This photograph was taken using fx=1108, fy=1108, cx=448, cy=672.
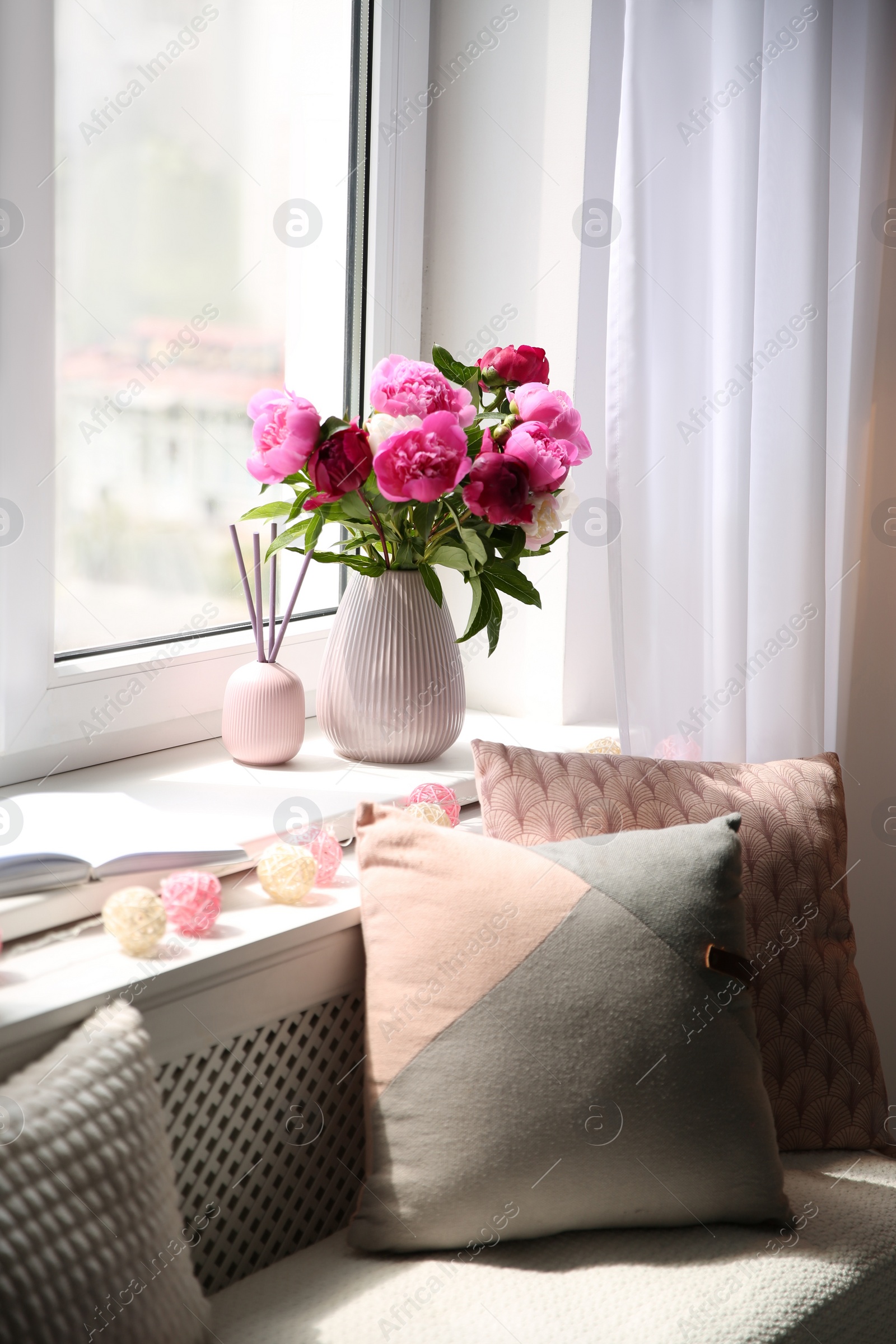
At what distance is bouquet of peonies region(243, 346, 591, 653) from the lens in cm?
119

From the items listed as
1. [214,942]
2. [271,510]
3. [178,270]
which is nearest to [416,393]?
[271,510]

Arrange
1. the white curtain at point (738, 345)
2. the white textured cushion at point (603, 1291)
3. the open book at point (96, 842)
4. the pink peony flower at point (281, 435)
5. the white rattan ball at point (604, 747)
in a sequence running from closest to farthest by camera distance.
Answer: the white textured cushion at point (603, 1291)
the open book at point (96, 842)
the pink peony flower at point (281, 435)
the white curtain at point (738, 345)
the white rattan ball at point (604, 747)

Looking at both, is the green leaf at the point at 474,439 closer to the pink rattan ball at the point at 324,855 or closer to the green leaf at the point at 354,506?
the green leaf at the point at 354,506

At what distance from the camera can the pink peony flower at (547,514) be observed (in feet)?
4.12

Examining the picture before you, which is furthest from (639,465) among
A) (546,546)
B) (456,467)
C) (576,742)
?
(576,742)

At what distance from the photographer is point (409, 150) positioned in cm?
163

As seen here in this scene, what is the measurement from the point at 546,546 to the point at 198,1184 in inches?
30.7

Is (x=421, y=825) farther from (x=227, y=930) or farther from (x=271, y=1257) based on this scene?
(x=271, y=1257)

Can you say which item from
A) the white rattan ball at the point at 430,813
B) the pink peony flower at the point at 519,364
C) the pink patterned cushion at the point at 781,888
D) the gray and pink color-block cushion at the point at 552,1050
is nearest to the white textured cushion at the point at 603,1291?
the gray and pink color-block cushion at the point at 552,1050

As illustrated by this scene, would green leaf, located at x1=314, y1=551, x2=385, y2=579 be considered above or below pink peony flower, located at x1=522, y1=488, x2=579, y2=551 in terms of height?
below

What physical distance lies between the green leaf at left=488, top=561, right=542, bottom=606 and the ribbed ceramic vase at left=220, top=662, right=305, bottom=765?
0.27 meters

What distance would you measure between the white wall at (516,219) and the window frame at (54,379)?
0.04m

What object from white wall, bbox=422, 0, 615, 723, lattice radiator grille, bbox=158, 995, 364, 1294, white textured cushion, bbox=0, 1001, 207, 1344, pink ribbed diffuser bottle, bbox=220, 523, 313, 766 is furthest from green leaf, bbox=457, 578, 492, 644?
white textured cushion, bbox=0, 1001, 207, 1344

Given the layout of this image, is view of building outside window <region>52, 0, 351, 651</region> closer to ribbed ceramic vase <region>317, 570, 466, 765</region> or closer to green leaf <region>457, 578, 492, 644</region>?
ribbed ceramic vase <region>317, 570, 466, 765</region>
